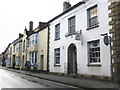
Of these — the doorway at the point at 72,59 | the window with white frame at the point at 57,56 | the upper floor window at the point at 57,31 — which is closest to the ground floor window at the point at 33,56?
the window with white frame at the point at 57,56

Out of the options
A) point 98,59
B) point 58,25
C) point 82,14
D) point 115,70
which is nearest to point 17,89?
point 115,70

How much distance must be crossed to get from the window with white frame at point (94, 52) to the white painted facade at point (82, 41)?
0.29 m

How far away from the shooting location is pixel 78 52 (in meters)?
20.4

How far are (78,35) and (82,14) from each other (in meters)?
1.96

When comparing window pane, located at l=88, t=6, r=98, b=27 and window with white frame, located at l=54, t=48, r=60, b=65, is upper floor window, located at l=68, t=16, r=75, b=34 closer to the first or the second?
window pane, located at l=88, t=6, r=98, b=27

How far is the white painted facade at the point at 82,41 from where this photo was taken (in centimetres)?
1669

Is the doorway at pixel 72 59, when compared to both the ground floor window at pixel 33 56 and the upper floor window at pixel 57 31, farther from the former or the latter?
the ground floor window at pixel 33 56

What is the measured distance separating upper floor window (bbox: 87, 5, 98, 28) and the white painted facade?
1.02 ft

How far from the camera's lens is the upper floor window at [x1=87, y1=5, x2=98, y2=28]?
18.3 metres

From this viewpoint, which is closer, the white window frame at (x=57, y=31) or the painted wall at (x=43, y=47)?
the white window frame at (x=57, y=31)

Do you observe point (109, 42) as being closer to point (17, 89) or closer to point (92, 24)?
point (92, 24)

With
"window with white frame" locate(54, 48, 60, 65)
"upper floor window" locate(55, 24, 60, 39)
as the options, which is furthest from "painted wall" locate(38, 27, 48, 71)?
"window with white frame" locate(54, 48, 60, 65)

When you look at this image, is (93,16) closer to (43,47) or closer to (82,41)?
(82,41)

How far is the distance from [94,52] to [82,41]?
2.05 m
